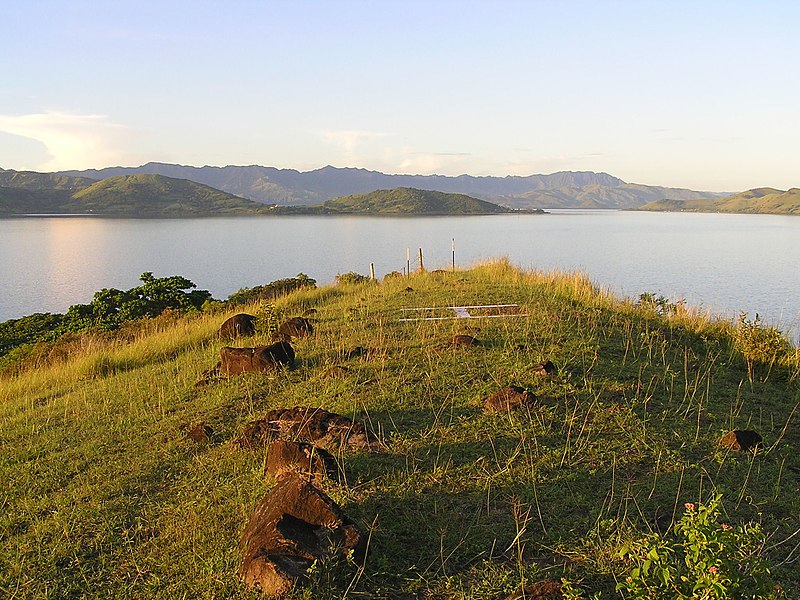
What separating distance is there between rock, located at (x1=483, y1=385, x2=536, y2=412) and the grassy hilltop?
0.15 meters

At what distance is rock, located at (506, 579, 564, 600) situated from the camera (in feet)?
12.6

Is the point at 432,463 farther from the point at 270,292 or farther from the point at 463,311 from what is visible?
the point at 270,292

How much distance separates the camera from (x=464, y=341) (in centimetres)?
971

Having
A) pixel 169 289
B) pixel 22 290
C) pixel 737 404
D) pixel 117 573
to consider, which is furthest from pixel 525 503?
pixel 22 290

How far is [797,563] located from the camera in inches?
173

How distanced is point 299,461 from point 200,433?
1983 mm

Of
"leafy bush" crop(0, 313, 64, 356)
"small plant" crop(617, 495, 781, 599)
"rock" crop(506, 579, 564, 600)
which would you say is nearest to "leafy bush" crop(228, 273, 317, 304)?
"leafy bush" crop(0, 313, 64, 356)

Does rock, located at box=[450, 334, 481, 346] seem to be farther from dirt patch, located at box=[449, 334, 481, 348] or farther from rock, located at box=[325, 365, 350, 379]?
rock, located at box=[325, 365, 350, 379]

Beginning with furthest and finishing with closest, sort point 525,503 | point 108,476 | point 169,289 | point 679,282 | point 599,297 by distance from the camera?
point 679,282 < point 169,289 < point 599,297 < point 108,476 < point 525,503

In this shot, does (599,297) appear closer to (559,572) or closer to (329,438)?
(329,438)

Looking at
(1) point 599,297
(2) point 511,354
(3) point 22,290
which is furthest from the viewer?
(3) point 22,290

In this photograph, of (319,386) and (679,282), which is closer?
(319,386)

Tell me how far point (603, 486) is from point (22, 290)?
4643 centimetres

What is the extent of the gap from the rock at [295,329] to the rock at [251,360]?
210cm
